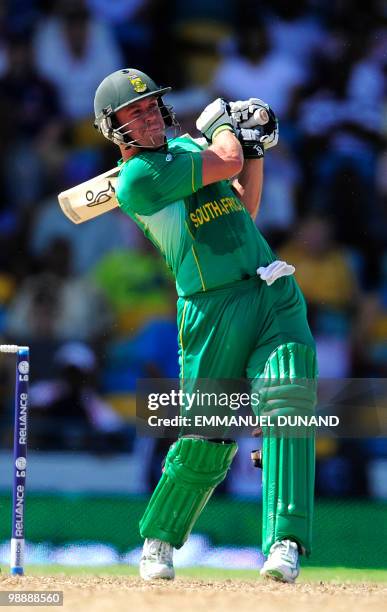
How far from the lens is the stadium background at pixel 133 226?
24.6ft

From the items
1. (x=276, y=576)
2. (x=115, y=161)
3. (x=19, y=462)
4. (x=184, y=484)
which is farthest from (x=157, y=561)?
(x=115, y=161)

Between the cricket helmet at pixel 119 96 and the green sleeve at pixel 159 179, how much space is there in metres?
0.14

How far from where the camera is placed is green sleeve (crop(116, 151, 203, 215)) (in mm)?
4281

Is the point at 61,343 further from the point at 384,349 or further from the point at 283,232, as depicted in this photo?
the point at 384,349

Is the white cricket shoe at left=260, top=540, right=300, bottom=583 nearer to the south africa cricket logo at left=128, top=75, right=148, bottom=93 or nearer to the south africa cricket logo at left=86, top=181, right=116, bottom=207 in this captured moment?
the south africa cricket logo at left=86, top=181, right=116, bottom=207

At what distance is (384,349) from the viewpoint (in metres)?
8.01

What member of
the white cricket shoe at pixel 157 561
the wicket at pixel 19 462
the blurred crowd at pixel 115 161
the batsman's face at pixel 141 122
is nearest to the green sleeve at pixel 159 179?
the batsman's face at pixel 141 122

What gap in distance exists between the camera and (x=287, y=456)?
4258mm

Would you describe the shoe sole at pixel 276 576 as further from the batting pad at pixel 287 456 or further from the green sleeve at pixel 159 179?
the green sleeve at pixel 159 179

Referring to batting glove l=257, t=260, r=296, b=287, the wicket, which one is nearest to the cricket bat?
the wicket

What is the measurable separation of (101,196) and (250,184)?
0.60 m

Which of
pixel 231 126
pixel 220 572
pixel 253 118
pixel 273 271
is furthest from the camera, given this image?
pixel 220 572

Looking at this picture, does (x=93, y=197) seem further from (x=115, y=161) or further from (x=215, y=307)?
(x=115, y=161)

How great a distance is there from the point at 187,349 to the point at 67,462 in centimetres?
318
